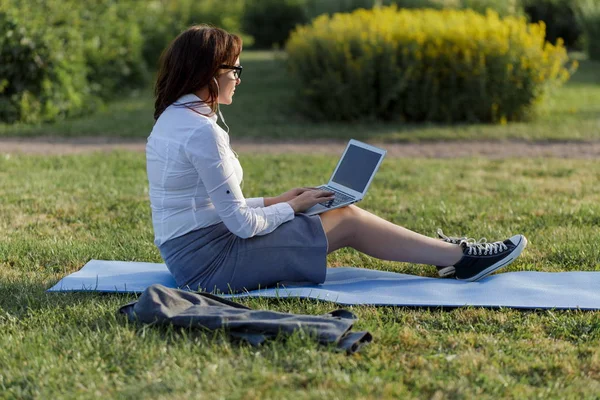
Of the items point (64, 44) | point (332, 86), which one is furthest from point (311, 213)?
point (64, 44)

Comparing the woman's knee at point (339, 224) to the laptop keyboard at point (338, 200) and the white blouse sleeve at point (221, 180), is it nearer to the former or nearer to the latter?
the laptop keyboard at point (338, 200)

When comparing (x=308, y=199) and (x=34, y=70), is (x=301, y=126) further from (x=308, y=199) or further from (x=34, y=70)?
(x=308, y=199)

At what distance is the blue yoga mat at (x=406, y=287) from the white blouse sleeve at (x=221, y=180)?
0.39 m

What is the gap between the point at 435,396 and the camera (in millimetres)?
3178

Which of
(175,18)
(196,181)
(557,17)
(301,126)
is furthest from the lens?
(557,17)

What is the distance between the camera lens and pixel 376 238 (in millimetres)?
4559

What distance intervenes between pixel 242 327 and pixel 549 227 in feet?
10.2

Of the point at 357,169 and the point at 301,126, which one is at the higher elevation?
the point at 357,169

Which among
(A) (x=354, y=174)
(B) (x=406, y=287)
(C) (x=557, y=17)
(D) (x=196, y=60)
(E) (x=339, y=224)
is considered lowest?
(B) (x=406, y=287)

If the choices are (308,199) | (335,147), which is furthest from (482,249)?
(335,147)

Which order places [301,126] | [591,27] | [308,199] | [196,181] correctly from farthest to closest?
[591,27], [301,126], [308,199], [196,181]

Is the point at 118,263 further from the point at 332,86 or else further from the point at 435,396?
the point at 332,86

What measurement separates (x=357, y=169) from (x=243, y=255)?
84cm

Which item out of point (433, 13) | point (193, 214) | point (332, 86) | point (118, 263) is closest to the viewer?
point (193, 214)
